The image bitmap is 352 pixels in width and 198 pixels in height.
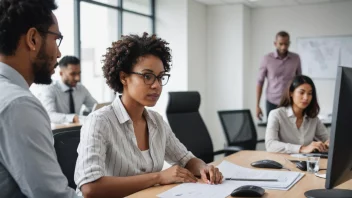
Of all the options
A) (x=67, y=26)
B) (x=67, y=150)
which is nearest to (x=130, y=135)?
(x=67, y=150)

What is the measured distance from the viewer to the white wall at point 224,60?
6.35 m

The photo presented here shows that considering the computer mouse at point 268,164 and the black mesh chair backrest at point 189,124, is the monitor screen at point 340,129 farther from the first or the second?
the black mesh chair backrest at point 189,124

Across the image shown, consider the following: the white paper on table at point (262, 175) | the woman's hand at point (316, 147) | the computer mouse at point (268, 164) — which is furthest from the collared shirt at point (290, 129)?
the white paper on table at point (262, 175)

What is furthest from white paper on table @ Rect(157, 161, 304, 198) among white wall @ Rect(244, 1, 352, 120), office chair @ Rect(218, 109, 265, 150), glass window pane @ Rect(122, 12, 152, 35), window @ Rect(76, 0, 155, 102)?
white wall @ Rect(244, 1, 352, 120)

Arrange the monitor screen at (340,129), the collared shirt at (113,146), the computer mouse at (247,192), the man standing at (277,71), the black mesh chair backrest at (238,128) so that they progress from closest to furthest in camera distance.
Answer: the monitor screen at (340,129), the computer mouse at (247,192), the collared shirt at (113,146), the black mesh chair backrest at (238,128), the man standing at (277,71)

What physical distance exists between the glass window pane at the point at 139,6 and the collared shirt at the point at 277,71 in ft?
6.60

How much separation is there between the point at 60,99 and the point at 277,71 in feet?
8.22

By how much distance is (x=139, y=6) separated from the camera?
6020 millimetres

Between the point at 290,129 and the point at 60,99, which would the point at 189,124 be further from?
the point at 60,99

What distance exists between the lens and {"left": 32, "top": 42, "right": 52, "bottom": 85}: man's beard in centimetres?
122

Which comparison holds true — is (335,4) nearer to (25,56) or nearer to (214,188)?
(214,188)

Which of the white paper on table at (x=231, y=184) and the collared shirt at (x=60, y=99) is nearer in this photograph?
the white paper on table at (x=231, y=184)

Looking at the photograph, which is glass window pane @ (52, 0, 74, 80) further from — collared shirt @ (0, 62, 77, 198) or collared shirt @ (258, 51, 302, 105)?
collared shirt @ (0, 62, 77, 198)

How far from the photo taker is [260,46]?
6555 millimetres
